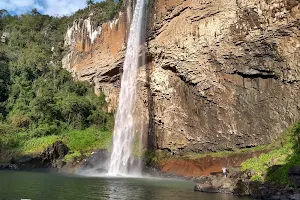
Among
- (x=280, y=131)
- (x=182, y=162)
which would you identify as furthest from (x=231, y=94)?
(x=182, y=162)

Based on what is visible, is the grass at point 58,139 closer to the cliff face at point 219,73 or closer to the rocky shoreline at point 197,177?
the rocky shoreline at point 197,177

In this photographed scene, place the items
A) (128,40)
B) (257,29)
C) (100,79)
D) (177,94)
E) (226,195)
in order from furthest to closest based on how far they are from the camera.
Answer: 1. (100,79)
2. (128,40)
3. (177,94)
4. (257,29)
5. (226,195)

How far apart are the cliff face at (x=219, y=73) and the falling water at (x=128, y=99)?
880 millimetres

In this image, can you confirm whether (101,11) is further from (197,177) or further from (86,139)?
(197,177)

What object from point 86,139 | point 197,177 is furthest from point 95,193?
point 86,139

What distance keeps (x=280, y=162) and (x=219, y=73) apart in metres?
9.54

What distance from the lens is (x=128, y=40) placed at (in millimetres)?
32250

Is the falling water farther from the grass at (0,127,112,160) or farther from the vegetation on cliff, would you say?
the vegetation on cliff

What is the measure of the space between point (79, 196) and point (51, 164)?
15.9 metres

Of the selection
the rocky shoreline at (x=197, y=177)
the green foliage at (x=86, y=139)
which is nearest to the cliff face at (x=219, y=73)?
the rocky shoreline at (x=197, y=177)

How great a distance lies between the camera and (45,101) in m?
35.3

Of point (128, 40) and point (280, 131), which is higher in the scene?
point (128, 40)

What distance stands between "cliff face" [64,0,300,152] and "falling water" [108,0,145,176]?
2.89ft

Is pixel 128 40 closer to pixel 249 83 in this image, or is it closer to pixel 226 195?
pixel 249 83
